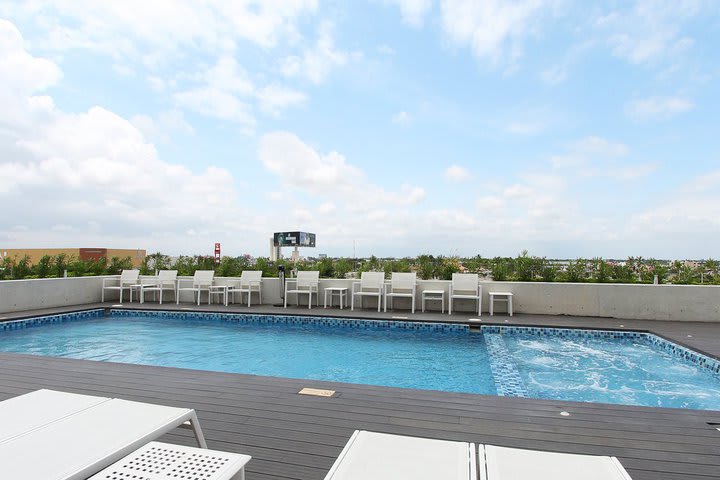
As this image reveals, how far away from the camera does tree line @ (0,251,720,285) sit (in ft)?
30.5

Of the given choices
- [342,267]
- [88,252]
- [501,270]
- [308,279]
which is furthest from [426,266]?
[88,252]

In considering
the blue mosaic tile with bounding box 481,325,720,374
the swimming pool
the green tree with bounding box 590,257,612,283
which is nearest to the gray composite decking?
the swimming pool

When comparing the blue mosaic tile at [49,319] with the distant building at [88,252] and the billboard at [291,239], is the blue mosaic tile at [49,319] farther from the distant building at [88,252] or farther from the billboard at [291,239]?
the distant building at [88,252]

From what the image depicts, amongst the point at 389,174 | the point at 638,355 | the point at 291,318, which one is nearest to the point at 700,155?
the point at 638,355

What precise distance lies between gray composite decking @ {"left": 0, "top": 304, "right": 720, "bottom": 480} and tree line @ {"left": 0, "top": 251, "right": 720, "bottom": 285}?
21.3 feet

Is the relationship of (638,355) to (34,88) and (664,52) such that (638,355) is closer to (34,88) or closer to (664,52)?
(664,52)

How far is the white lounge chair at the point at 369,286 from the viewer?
7457 mm

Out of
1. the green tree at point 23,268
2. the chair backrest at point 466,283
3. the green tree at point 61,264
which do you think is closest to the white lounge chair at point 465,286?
the chair backrest at point 466,283

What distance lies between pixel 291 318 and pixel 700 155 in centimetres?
995

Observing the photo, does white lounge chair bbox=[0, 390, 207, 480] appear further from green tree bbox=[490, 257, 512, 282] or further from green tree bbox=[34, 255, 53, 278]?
green tree bbox=[34, 255, 53, 278]

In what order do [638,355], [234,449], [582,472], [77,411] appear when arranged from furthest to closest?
[638,355]
[234,449]
[77,411]
[582,472]

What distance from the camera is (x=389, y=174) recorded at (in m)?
12.0

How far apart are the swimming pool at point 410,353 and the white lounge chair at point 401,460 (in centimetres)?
273

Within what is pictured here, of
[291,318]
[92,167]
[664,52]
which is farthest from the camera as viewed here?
[92,167]
